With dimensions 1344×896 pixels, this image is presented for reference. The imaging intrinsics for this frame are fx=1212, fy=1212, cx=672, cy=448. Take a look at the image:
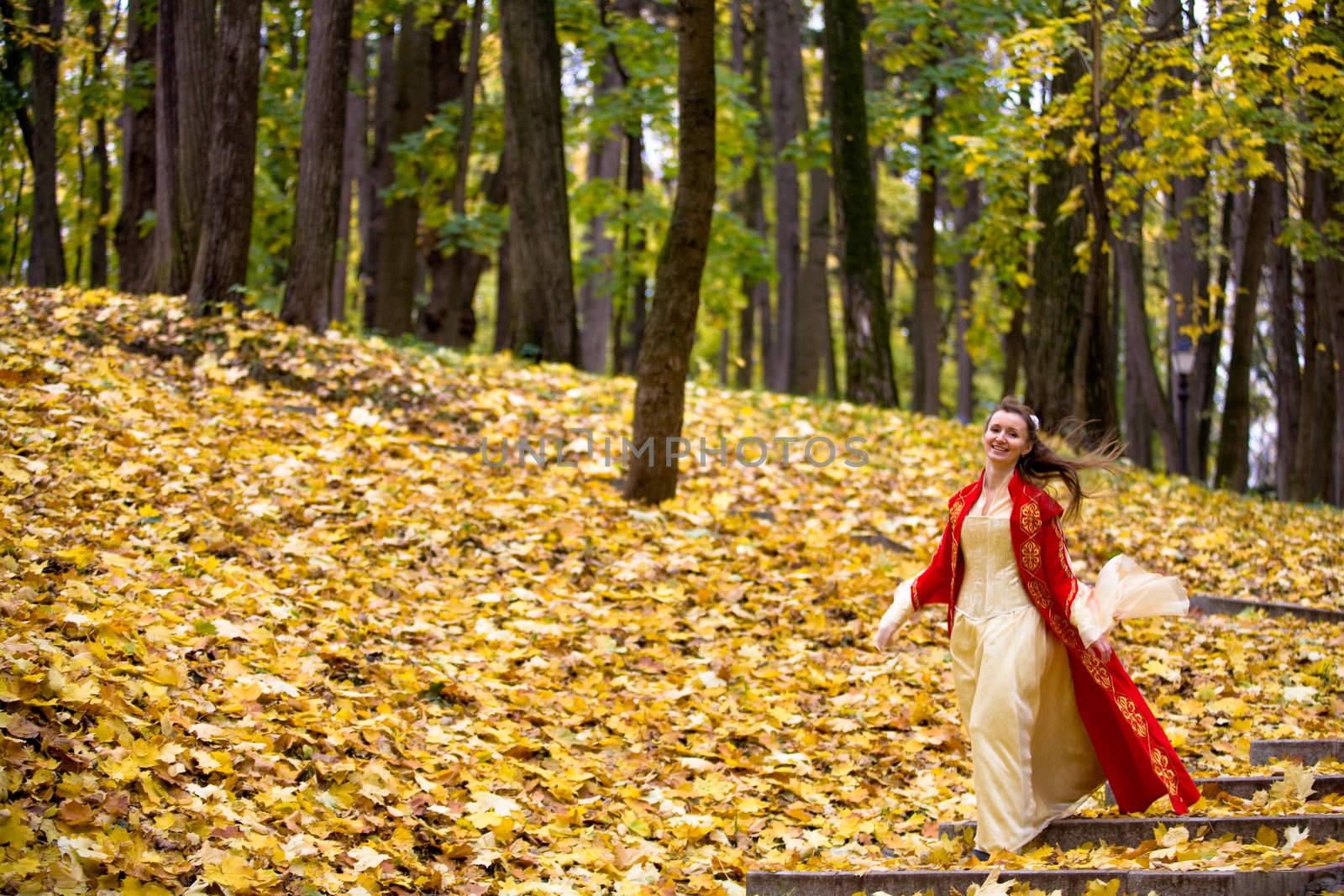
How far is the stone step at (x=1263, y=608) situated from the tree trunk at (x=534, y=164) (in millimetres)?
7395

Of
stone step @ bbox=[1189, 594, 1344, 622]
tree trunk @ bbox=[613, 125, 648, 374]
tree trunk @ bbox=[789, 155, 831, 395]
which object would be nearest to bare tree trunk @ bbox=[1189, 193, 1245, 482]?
tree trunk @ bbox=[789, 155, 831, 395]

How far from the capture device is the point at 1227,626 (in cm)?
848

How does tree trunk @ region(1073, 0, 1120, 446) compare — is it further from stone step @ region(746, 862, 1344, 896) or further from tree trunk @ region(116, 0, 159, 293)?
tree trunk @ region(116, 0, 159, 293)

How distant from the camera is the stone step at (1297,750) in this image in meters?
5.71

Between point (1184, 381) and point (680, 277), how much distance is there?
41.3 feet

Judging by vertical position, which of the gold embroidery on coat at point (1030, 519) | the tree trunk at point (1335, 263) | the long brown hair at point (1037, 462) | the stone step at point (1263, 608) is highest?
the tree trunk at point (1335, 263)

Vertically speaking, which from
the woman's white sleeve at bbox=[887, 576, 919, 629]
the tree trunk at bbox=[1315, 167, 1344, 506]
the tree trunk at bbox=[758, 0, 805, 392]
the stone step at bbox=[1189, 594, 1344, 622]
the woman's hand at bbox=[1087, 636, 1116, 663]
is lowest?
the stone step at bbox=[1189, 594, 1344, 622]

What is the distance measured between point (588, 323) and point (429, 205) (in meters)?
5.98

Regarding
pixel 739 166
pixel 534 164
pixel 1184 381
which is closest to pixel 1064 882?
pixel 534 164

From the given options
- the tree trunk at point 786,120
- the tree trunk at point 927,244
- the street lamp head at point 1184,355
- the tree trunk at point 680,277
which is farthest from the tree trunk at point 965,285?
the tree trunk at point 680,277

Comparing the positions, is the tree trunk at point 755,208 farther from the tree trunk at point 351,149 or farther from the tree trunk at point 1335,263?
the tree trunk at point 1335,263

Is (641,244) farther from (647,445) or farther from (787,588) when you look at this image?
(787,588)

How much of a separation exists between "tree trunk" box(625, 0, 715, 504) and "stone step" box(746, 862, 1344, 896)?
18.1 ft

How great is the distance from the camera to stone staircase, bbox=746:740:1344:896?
144 inches
